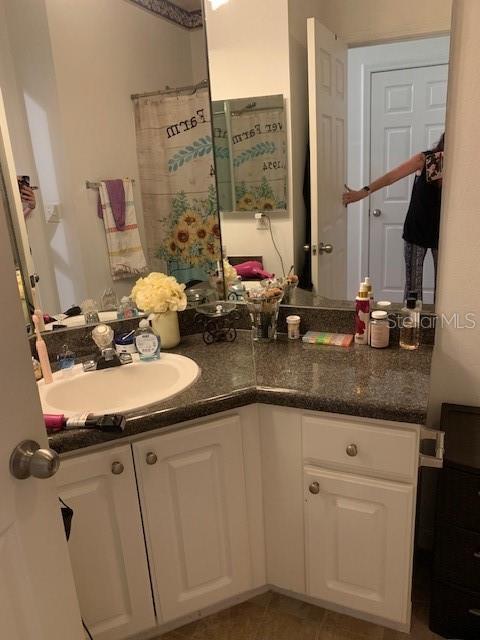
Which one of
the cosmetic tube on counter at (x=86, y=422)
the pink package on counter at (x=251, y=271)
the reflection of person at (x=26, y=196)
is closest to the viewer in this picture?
the cosmetic tube on counter at (x=86, y=422)

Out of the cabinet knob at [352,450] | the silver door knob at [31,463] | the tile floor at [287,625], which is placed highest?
the silver door knob at [31,463]

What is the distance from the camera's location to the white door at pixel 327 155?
5.53 feet

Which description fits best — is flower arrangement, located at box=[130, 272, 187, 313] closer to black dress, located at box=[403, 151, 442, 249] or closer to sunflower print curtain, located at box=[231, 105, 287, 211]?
sunflower print curtain, located at box=[231, 105, 287, 211]

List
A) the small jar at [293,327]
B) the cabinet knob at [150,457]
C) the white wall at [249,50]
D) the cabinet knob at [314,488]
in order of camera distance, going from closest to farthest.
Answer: the cabinet knob at [150,457], the cabinet knob at [314,488], the white wall at [249,50], the small jar at [293,327]

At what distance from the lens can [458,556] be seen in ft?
4.91

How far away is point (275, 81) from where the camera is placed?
175cm

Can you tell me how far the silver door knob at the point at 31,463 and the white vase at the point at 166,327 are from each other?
96 cm

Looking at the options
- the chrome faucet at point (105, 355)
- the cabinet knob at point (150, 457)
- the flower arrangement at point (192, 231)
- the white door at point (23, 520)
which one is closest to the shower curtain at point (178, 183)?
the flower arrangement at point (192, 231)

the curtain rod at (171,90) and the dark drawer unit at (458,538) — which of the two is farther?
the curtain rod at (171,90)

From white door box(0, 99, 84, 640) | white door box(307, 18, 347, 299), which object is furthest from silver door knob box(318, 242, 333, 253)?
white door box(0, 99, 84, 640)

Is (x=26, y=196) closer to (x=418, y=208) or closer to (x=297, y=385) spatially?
(x=297, y=385)

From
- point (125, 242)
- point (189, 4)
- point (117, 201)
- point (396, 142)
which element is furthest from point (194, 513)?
point (189, 4)

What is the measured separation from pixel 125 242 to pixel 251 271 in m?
0.48

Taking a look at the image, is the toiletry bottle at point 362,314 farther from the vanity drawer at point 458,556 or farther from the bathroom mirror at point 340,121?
the vanity drawer at point 458,556
